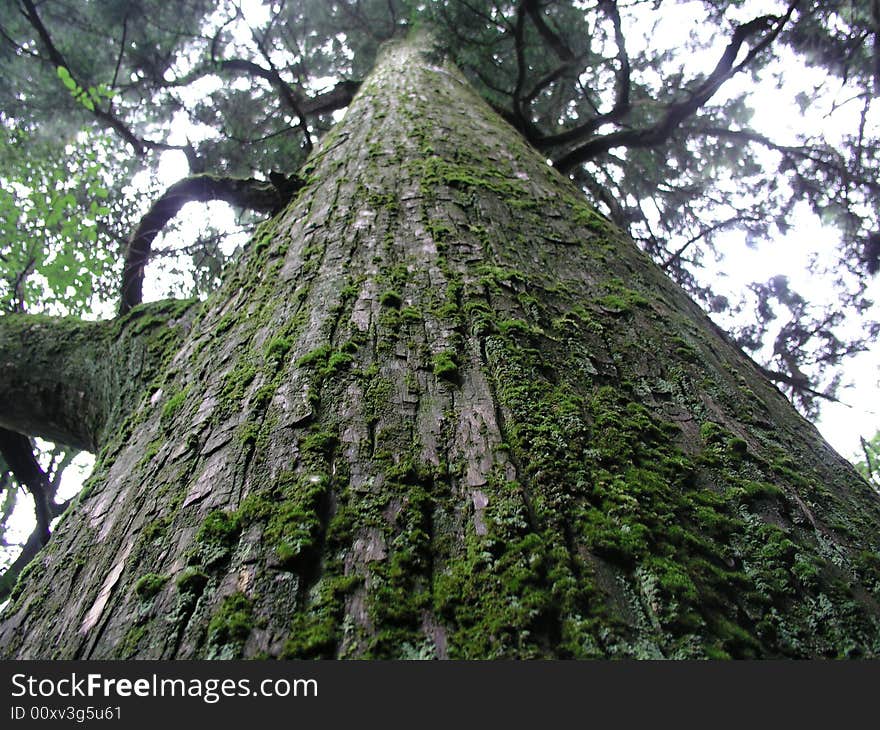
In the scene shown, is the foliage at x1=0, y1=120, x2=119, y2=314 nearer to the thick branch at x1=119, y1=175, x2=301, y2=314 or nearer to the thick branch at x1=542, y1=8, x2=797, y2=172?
the thick branch at x1=119, y1=175, x2=301, y2=314

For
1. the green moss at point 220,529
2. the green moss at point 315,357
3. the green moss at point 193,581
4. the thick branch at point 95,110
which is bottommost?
the green moss at point 193,581

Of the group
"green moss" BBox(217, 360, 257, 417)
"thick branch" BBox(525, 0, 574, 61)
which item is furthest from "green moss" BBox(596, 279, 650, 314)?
"thick branch" BBox(525, 0, 574, 61)

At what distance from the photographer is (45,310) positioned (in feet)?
15.7

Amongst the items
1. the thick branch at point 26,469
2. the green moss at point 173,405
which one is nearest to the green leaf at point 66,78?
the thick branch at point 26,469

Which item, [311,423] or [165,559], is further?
[311,423]

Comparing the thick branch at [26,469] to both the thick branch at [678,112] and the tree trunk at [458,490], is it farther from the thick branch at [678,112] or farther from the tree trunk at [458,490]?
the thick branch at [678,112]

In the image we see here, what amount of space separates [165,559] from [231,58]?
24.5 ft

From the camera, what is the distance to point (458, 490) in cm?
92

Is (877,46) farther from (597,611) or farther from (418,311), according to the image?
(597,611)

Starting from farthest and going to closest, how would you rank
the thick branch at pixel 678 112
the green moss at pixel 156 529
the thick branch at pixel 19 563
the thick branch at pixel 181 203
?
the thick branch at pixel 19 563 < the thick branch at pixel 678 112 < the thick branch at pixel 181 203 < the green moss at pixel 156 529

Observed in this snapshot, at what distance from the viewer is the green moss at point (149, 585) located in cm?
85

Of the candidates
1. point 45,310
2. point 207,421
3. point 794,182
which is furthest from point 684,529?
point 794,182

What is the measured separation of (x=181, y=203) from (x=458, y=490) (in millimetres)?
2902

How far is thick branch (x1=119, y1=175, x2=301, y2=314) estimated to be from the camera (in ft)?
8.92
